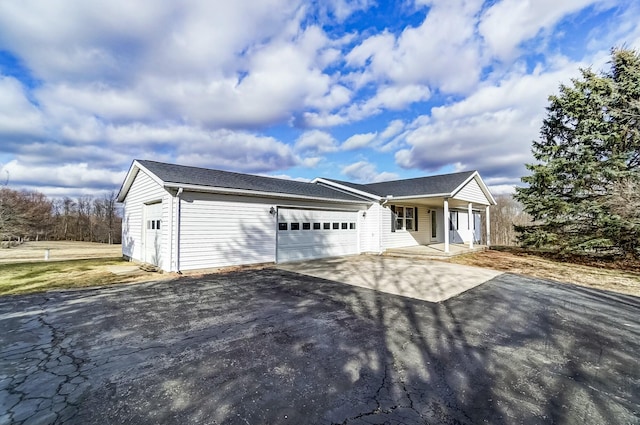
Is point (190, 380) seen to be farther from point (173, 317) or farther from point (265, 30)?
point (265, 30)

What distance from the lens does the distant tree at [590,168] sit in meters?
11.7

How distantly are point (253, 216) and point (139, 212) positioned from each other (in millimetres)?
5290

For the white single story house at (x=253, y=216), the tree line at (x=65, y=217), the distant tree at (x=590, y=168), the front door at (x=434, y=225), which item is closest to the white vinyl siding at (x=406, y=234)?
the white single story house at (x=253, y=216)

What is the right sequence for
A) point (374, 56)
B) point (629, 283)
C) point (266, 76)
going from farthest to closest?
point (266, 76) → point (374, 56) → point (629, 283)

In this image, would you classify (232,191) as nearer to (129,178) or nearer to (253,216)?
(253,216)

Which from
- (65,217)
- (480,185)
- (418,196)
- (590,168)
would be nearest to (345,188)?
(418,196)

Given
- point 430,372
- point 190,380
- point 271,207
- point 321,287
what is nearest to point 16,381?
point 190,380

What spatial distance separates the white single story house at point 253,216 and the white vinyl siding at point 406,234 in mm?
56

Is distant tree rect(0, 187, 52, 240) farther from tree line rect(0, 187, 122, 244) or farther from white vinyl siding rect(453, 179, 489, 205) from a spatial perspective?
white vinyl siding rect(453, 179, 489, 205)

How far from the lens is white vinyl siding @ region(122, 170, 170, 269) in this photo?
8.59 m

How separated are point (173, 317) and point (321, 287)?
3.44m

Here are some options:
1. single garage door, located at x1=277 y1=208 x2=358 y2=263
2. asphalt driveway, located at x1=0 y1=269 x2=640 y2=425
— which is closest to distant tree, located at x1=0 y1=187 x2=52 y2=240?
asphalt driveway, located at x1=0 y1=269 x2=640 y2=425

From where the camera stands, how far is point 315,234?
1197cm

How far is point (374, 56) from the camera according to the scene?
37.4 feet
